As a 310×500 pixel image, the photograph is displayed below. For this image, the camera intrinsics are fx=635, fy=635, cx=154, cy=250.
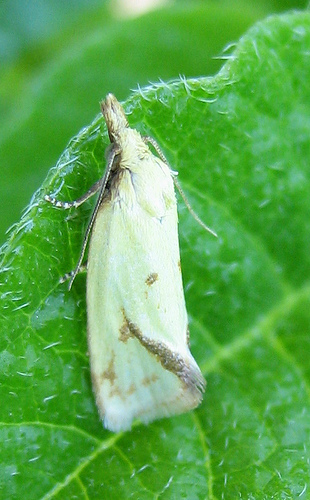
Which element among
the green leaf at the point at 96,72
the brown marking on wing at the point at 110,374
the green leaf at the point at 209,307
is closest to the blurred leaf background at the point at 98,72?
the green leaf at the point at 96,72

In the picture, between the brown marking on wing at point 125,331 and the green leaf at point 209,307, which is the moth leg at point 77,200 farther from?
the brown marking on wing at point 125,331

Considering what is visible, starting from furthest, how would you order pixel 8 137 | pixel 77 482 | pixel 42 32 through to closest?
pixel 42 32 → pixel 8 137 → pixel 77 482

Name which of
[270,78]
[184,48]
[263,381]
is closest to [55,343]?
[263,381]

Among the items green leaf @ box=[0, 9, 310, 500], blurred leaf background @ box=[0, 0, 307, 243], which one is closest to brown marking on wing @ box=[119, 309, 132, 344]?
green leaf @ box=[0, 9, 310, 500]

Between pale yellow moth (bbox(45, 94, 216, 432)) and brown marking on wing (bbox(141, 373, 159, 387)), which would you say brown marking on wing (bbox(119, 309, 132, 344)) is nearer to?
pale yellow moth (bbox(45, 94, 216, 432))

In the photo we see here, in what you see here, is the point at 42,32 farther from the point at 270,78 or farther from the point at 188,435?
the point at 188,435

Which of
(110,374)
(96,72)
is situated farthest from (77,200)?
(96,72)
